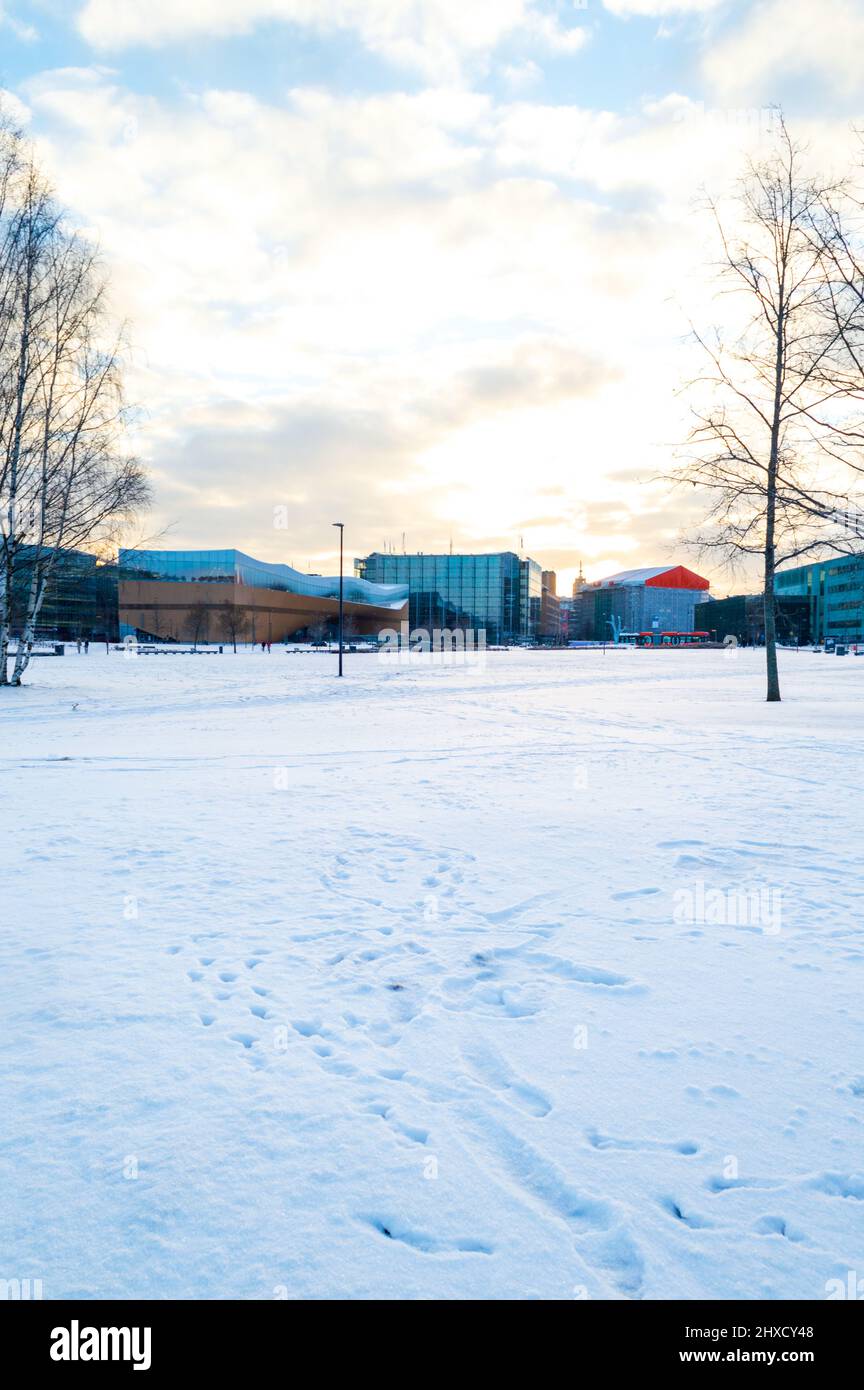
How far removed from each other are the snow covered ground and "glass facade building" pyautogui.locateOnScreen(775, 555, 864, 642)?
130 meters

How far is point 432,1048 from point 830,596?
15372 centimetres

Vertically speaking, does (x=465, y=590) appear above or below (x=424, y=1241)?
above

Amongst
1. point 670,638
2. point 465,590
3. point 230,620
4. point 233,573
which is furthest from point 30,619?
point 670,638

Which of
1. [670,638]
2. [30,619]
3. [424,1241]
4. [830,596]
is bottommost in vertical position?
[424,1241]

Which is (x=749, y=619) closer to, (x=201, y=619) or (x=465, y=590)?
(x=465, y=590)

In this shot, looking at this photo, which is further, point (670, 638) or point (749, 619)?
point (670, 638)

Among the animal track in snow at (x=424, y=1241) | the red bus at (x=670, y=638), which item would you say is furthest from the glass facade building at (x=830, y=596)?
the animal track in snow at (x=424, y=1241)

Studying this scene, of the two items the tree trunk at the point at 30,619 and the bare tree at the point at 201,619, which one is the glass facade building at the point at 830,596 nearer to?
the bare tree at the point at 201,619

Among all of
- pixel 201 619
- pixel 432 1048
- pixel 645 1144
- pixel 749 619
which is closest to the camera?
pixel 645 1144

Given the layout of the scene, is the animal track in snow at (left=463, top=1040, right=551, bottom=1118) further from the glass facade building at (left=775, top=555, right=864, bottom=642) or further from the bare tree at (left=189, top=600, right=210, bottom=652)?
the glass facade building at (left=775, top=555, right=864, bottom=642)

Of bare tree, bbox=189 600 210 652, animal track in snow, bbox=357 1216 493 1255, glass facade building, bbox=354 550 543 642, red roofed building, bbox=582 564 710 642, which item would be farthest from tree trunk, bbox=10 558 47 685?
red roofed building, bbox=582 564 710 642

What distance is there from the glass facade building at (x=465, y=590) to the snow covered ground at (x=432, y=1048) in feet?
415

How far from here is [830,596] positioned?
5374 inches
